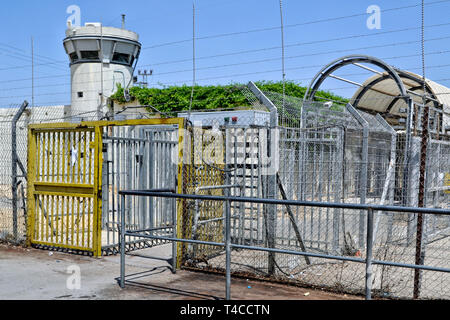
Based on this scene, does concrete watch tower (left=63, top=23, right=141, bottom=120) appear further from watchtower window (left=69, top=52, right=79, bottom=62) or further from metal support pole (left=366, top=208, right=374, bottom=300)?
metal support pole (left=366, top=208, right=374, bottom=300)

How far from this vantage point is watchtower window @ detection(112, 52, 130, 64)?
87.2 ft

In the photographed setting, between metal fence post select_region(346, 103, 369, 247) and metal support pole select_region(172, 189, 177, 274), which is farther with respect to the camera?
metal fence post select_region(346, 103, 369, 247)

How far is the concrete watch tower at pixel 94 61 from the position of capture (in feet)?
84.9

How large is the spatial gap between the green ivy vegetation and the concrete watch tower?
2.91 metres

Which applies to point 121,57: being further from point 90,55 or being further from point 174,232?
point 174,232

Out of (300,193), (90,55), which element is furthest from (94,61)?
(300,193)

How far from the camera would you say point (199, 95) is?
20.9 m

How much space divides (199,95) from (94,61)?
8.69 meters

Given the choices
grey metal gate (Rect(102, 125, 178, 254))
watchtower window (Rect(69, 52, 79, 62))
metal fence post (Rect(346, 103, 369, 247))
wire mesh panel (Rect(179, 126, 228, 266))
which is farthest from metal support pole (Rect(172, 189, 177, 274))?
watchtower window (Rect(69, 52, 79, 62))

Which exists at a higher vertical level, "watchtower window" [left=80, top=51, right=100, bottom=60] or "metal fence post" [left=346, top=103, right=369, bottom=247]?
"watchtower window" [left=80, top=51, right=100, bottom=60]
